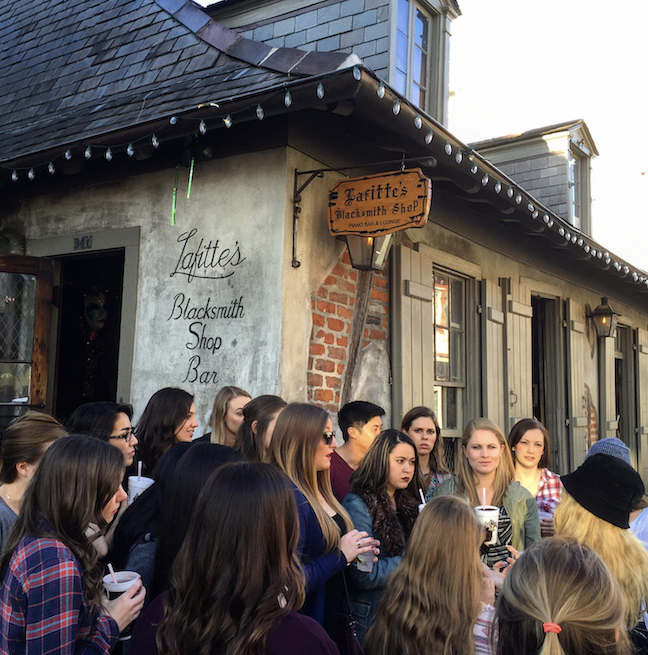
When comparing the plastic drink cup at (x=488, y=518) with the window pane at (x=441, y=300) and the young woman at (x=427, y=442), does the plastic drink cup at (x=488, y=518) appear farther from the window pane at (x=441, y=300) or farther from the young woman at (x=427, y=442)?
the window pane at (x=441, y=300)

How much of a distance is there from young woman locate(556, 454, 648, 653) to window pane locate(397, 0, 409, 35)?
15.6 ft

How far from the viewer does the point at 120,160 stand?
5.30 meters

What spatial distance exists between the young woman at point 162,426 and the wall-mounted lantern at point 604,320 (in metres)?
7.36

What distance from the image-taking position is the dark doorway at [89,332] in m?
7.20

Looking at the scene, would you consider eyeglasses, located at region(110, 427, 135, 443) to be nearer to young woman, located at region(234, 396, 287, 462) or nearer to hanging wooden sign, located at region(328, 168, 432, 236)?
young woman, located at region(234, 396, 287, 462)

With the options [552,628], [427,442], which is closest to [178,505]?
[552,628]

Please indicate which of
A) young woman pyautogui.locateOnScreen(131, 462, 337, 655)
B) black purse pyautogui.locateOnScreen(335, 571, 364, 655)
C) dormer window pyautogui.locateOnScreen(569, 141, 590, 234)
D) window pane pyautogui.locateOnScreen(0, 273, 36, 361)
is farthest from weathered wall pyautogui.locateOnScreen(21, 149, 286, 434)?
dormer window pyautogui.locateOnScreen(569, 141, 590, 234)

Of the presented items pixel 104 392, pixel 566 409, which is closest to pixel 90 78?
pixel 104 392

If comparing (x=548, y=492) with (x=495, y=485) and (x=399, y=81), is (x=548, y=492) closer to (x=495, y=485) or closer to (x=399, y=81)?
(x=495, y=485)

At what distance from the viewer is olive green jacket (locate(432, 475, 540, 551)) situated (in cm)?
344

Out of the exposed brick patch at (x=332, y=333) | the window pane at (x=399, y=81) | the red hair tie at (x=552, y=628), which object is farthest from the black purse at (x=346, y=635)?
the window pane at (x=399, y=81)

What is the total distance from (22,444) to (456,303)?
15.9 ft

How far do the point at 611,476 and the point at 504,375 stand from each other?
4603 mm

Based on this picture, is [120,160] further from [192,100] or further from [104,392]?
[104,392]
